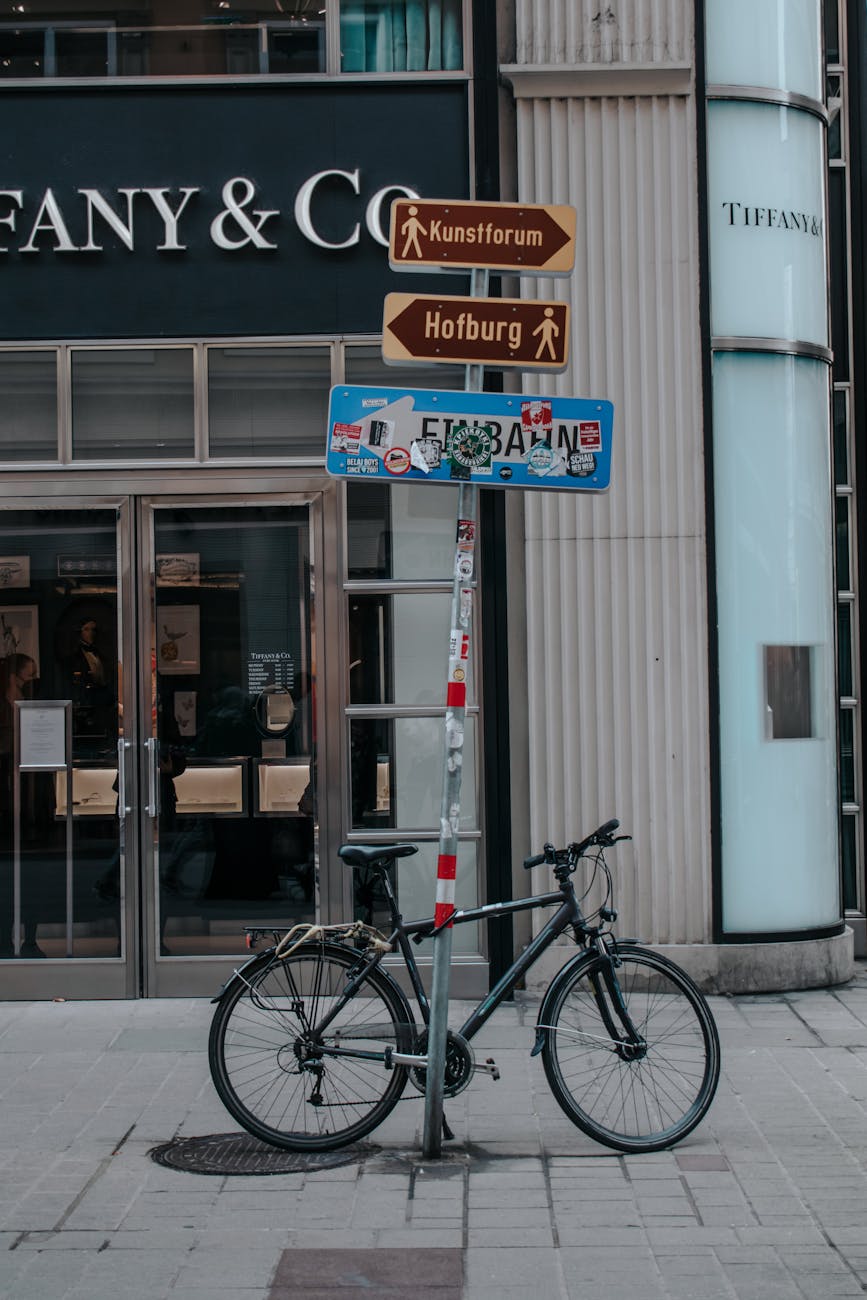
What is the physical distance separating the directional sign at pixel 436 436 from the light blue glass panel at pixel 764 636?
2749 mm

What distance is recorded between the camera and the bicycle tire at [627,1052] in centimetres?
556

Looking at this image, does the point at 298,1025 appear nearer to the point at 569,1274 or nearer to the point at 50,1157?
the point at 50,1157

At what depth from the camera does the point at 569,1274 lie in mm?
4484

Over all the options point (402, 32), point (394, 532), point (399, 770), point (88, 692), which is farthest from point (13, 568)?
point (402, 32)

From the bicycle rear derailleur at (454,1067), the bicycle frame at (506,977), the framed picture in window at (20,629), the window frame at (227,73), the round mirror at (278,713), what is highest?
the window frame at (227,73)

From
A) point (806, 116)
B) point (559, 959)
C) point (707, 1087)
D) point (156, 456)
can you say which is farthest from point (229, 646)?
point (806, 116)

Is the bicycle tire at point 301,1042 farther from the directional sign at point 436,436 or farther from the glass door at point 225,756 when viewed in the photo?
the glass door at point 225,756

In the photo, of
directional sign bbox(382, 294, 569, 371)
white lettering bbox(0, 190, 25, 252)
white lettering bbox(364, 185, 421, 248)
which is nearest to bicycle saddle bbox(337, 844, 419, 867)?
directional sign bbox(382, 294, 569, 371)

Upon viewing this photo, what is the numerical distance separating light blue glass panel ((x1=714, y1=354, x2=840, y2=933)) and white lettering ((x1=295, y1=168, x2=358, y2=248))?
208 cm

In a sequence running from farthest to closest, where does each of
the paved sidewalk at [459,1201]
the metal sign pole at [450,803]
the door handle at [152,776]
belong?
1. the door handle at [152,776]
2. the metal sign pole at [450,803]
3. the paved sidewalk at [459,1201]

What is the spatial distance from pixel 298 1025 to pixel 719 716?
3.39m

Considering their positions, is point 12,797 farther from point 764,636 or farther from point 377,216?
point 764,636

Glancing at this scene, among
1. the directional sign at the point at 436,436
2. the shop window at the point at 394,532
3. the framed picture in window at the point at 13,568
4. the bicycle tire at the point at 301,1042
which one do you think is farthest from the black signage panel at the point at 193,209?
the bicycle tire at the point at 301,1042

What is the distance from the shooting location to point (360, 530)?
27.0 ft
